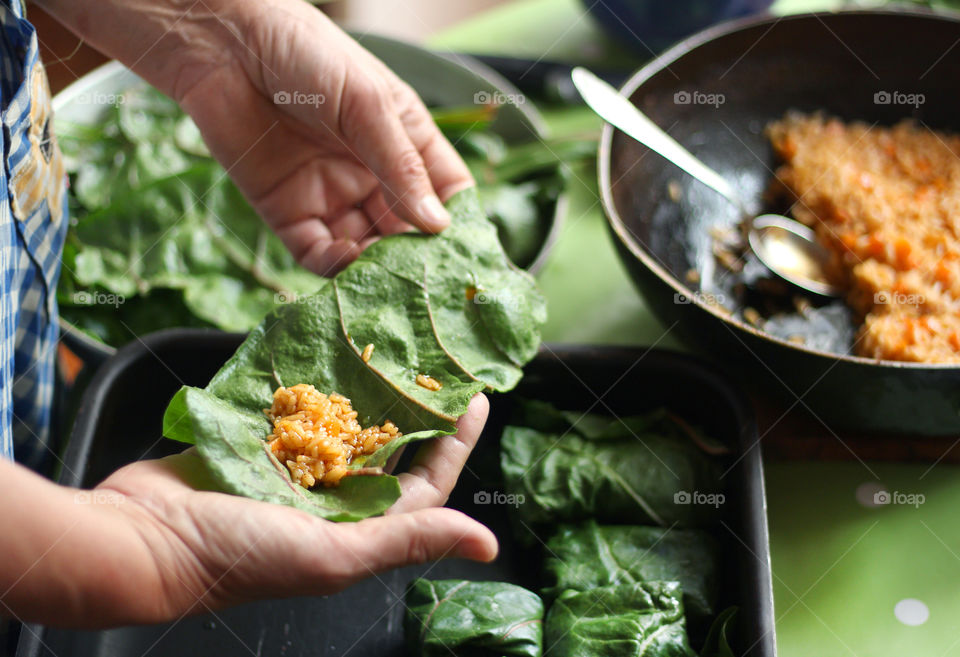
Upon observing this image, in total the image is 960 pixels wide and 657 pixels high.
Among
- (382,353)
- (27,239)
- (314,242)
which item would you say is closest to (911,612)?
(382,353)

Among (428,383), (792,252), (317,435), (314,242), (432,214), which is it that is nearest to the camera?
(317,435)

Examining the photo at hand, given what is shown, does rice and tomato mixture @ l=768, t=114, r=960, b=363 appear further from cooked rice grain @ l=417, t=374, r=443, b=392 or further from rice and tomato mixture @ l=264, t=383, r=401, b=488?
rice and tomato mixture @ l=264, t=383, r=401, b=488

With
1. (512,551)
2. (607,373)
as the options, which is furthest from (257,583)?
(607,373)

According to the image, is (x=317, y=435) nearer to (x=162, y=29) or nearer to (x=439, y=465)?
(x=439, y=465)

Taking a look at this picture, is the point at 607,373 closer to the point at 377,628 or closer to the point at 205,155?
the point at 377,628

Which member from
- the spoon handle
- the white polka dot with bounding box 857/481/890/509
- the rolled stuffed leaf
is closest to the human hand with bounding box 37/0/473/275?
the spoon handle
